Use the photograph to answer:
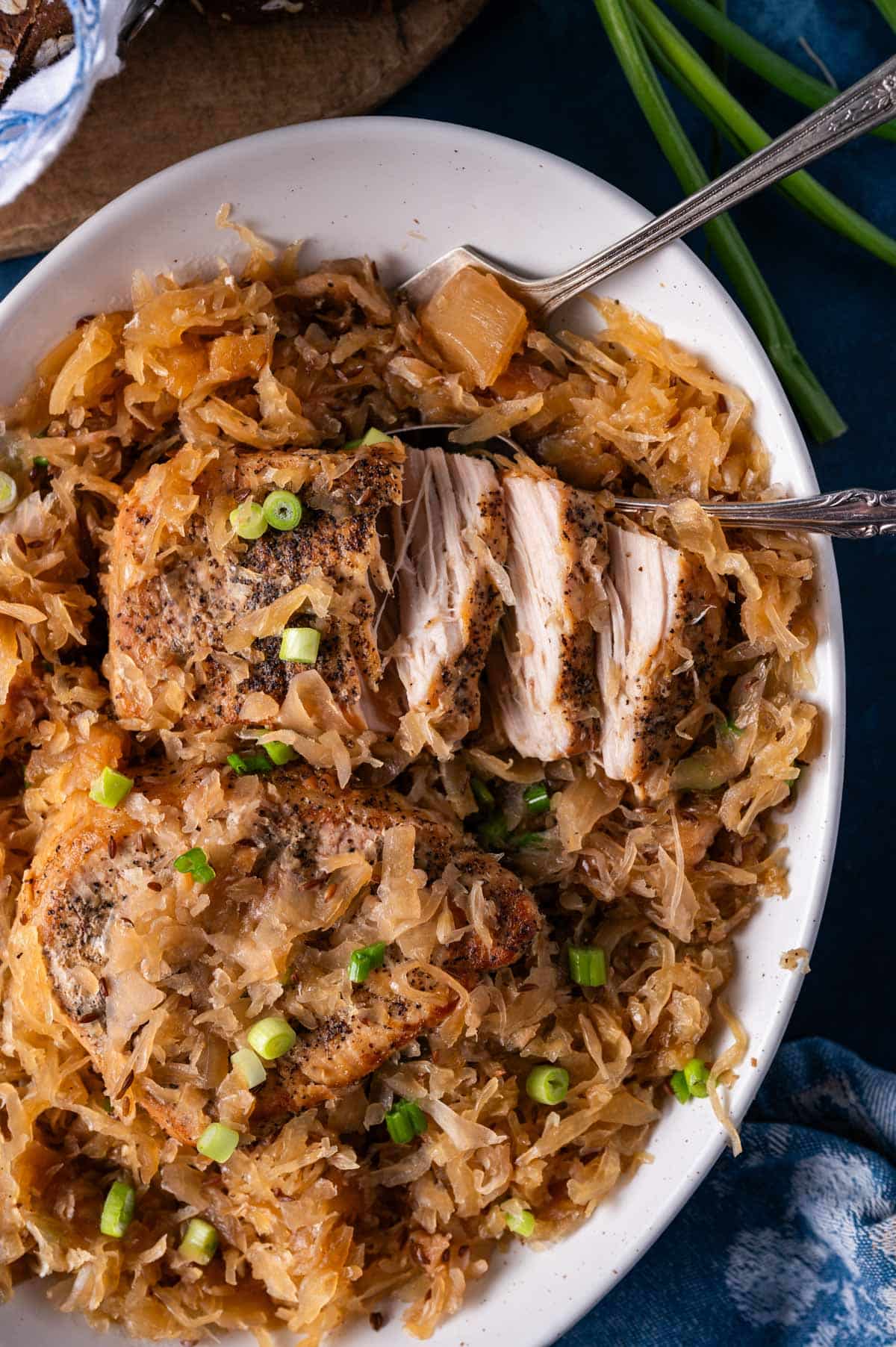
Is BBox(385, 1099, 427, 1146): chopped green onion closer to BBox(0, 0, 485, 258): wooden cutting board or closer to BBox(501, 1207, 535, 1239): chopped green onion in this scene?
BBox(501, 1207, 535, 1239): chopped green onion

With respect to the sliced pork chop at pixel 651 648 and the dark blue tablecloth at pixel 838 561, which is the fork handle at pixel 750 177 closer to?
the sliced pork chop at pixel 651 648

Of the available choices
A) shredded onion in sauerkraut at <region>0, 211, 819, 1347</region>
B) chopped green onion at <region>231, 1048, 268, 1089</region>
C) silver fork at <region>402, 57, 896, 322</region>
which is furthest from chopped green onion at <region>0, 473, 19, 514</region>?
chopped green onion at <region>231, 1048, 268, 1089</region>

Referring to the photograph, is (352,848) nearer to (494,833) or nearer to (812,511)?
(494,833)

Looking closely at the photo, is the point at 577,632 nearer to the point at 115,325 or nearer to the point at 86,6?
the point at 115,325

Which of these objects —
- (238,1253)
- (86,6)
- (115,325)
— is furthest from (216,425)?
(238,1253)

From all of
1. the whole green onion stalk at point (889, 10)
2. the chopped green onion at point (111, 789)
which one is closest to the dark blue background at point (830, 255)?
the whole green onion stalk at point (889, 10)
